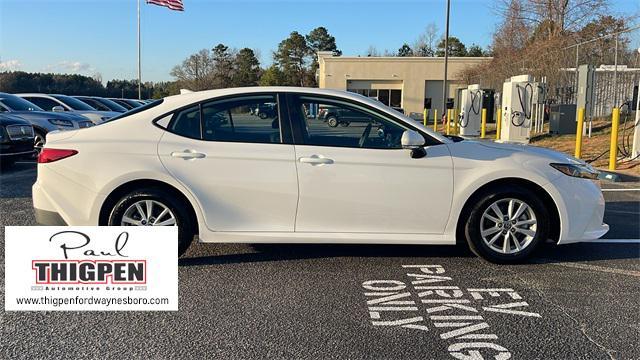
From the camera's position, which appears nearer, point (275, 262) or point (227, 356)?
point (227, 356)

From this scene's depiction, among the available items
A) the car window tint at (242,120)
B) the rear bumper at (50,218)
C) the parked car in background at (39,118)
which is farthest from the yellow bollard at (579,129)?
the parked car in background at (39,118)

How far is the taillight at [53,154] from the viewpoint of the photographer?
4.39m

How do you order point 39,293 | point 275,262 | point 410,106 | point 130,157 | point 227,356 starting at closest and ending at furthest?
point 227,356
point 39,293
point 130,157
point 275,262
point 410,106

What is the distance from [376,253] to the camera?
4.94m

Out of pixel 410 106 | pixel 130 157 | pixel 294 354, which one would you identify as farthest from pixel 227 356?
pixel 410 106

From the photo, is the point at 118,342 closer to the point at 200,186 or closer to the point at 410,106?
the point at 200,186

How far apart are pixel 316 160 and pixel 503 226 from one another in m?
1.78

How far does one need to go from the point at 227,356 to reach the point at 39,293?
5.62ft

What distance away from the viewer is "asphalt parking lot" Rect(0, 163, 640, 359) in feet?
10.0

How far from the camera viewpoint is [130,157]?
431cm

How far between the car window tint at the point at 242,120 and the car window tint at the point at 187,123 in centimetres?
6

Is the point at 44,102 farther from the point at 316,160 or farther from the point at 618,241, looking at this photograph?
the point at 618,241

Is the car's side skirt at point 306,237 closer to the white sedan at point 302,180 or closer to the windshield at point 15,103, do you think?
the white sedan at point 302,180

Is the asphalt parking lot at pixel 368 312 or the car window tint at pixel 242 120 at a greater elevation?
the car window tint at pixel 242 120
